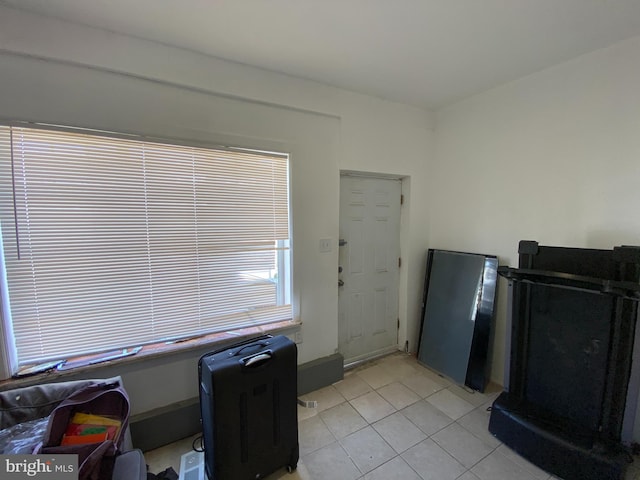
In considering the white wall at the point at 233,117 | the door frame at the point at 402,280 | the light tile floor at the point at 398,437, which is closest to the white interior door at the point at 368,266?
the door frame at the point at 402,280

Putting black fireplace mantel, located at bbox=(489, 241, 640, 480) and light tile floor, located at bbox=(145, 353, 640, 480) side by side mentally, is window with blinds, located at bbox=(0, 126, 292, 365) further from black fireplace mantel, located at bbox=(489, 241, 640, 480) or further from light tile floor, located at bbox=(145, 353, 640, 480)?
black fireplace mantel, located at bbox=(489, 241, 640, 480)

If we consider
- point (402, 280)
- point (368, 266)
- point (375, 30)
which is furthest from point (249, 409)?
point (375, 30)

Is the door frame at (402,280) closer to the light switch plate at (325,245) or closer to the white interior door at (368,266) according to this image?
the white interior door at (368,266)

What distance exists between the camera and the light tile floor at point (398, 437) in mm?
1549

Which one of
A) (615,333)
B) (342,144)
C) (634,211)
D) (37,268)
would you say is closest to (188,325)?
(37,268)

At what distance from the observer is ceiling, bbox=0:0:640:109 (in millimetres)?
1334

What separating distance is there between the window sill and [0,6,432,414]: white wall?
8cm

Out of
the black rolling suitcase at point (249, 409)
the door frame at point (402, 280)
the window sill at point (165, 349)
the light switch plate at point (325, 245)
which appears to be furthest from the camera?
the door frame at point (402, 280)

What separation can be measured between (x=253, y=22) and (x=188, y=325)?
6.41 ft

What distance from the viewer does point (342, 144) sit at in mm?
Result: 2293

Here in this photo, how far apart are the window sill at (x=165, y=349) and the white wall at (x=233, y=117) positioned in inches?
3.2

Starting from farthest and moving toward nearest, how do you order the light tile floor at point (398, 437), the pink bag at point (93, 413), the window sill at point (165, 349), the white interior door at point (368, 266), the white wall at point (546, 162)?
the white interior door at point (368, 266)
the white wall at point (546, 162)
the light tile floor at point (398, 437)
the window sill at point (165, 349)
the pink bag at point (93, 413)

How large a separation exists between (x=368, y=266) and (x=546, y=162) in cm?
166

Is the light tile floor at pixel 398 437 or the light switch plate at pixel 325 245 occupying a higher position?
Result: the light switch plate at pixel 325 245
